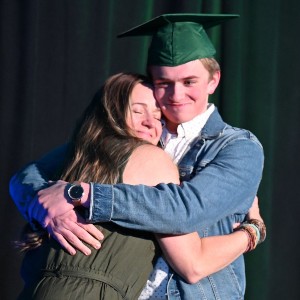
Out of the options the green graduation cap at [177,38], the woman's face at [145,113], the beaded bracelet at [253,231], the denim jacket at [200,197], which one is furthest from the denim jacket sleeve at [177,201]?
the green graduation cap at [177,38]

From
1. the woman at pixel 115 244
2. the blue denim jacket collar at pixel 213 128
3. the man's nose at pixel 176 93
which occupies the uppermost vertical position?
the man's nose at pixel 176 93

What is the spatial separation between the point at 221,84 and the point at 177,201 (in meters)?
1.51

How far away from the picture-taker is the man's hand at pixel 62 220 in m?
2.03

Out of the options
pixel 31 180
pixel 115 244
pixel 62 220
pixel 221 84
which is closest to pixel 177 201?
pixel 115 244

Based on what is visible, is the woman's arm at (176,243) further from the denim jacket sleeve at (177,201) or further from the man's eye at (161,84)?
the man's eye at (161,84)

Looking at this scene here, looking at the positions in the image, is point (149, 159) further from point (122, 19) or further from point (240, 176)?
point (122, 19)

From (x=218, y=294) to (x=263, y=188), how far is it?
125 cm

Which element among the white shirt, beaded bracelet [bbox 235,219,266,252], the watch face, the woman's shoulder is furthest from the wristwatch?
beaded bracelet [bbox 235,219,266,252]

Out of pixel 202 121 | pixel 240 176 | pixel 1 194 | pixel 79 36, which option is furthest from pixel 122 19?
pixel 240 176

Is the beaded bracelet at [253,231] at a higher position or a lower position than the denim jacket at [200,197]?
lower

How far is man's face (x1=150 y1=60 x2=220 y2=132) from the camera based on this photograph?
2.42 meters

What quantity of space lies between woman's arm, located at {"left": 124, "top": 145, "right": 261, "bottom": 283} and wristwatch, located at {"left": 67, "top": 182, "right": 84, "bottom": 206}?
0.40 ft

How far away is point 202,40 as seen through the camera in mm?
2502

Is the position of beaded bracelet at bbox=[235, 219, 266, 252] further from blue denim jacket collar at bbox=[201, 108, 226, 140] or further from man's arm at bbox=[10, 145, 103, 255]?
→ man's arm at bbox=[10, 145, 103, 255]
